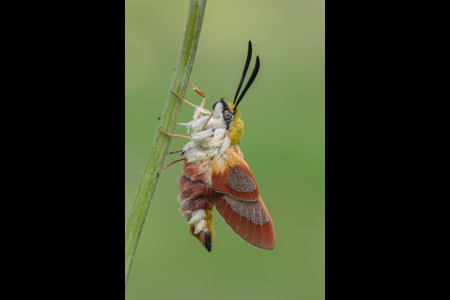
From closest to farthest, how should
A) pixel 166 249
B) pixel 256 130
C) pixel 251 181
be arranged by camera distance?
pixel 251 181, pixel 166 249, pixel 256 130

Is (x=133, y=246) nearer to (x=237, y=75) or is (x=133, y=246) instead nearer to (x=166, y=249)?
(x=237, y=75)

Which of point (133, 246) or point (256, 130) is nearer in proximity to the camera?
point (133, 246)

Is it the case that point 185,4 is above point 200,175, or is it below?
above

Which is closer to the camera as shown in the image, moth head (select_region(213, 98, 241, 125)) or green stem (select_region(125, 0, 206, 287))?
green stem (select_region(125, 0, 206, 287))

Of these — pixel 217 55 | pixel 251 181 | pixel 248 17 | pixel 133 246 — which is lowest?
pixel 133 246

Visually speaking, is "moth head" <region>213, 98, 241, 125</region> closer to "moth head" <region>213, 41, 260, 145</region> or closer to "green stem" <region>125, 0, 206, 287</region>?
"moth head" <region>213, 41, 260, 145</region>

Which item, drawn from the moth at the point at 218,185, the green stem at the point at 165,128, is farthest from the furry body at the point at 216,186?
the green stem at the point at 165,128

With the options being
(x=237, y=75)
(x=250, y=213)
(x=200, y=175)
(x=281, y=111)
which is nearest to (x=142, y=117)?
(x=200, y=175)

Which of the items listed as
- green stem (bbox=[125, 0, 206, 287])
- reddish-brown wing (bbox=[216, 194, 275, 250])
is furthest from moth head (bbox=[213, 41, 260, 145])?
green stem (bbox=[125, 0, 206, 287])
